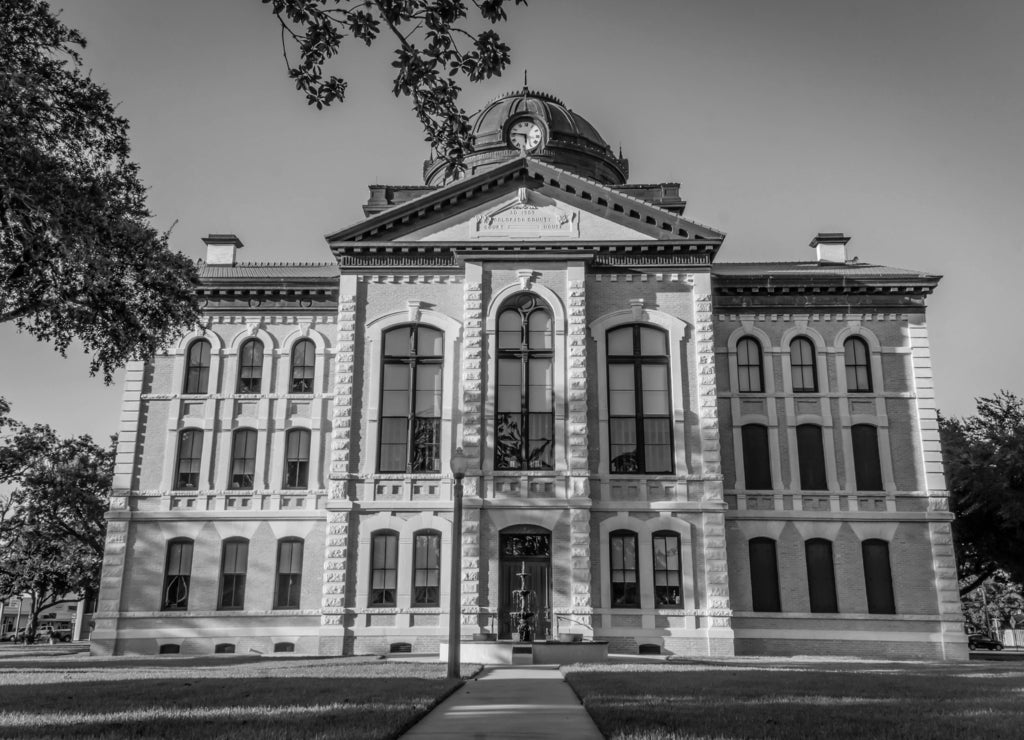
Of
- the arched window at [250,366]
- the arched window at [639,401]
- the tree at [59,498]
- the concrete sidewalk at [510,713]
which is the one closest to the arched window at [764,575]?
the arched window at [639,401]

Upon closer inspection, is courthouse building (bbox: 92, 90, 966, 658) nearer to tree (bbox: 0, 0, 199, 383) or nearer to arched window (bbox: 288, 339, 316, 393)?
arched window (bbox: 288, 339, 316, 393)

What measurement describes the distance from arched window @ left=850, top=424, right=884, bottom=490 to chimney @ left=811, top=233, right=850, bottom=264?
24.0ft

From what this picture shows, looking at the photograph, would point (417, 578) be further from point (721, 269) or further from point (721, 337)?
point (721, 269)

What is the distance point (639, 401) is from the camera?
93.8ft

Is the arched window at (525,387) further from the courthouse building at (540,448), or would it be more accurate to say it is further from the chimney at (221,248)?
the chimney at (221,248)

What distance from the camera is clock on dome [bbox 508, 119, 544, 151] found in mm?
38219

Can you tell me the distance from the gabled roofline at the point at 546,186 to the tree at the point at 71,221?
9.57 metres

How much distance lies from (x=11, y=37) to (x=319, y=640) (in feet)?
57.9

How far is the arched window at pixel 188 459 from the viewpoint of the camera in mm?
30609

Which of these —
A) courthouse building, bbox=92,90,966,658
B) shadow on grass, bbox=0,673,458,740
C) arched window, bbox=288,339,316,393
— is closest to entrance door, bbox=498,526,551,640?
courthouse building, bbox=92,90,966,658

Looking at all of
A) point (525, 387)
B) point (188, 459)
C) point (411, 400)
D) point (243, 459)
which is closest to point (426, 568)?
point (411, 400)

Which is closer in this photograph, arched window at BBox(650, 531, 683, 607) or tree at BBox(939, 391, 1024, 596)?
arched window at BBox(650, 531, 683, 607)

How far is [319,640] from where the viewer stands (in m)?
26.6

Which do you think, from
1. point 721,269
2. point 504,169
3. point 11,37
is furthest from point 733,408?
point 11,37
